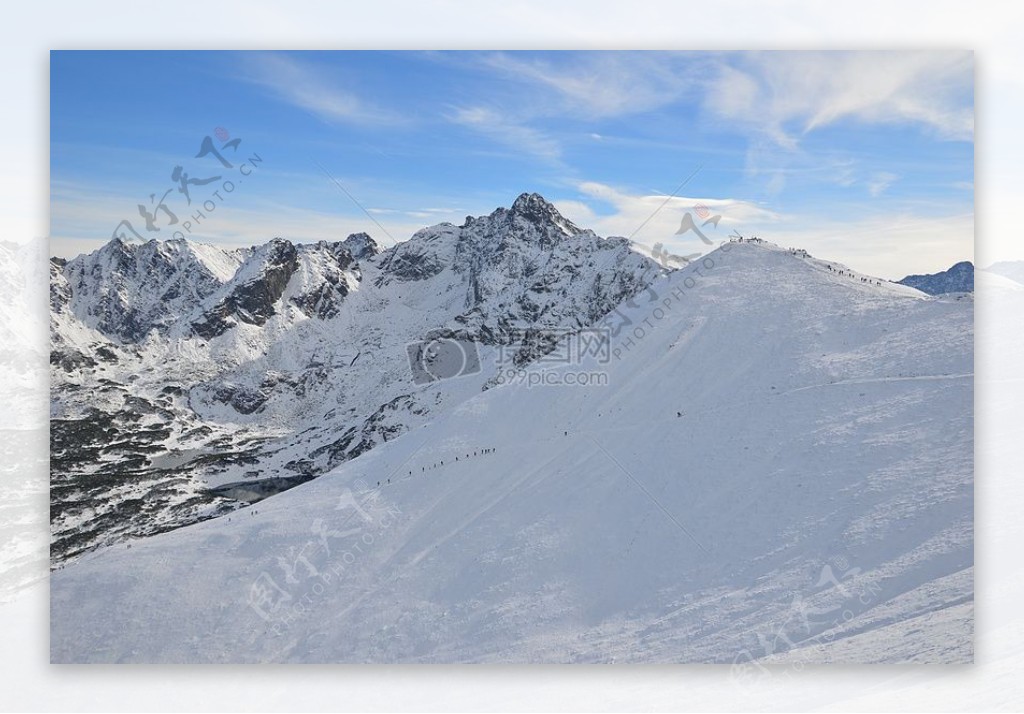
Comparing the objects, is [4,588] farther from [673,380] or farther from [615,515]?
[673,380]

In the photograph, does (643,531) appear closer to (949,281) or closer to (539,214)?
(949,281)

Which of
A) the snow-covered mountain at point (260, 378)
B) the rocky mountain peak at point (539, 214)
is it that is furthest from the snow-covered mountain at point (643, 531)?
the rocky mountain peak at point (539, 214)

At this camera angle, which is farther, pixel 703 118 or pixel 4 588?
pixel 703 118

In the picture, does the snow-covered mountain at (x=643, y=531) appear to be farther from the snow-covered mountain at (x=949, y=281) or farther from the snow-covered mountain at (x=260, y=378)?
the snow-covered mountain at (x=260, y=378)

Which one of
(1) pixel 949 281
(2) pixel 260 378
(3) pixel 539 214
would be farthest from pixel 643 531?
(3) pixel 539 214

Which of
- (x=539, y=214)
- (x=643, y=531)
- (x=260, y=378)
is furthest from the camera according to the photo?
(x=539, y=214)

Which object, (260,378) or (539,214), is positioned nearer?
(260,378)

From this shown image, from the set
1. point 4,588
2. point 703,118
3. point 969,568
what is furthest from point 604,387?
point 4,588

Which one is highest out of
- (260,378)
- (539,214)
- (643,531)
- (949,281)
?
(539,214)
